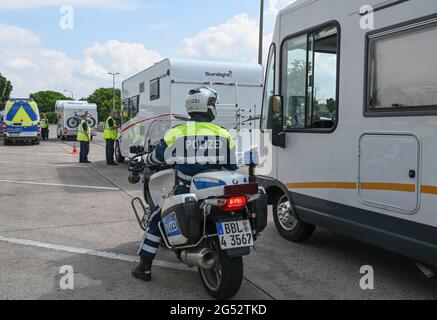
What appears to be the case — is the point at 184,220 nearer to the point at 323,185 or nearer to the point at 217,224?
the point at 217,224

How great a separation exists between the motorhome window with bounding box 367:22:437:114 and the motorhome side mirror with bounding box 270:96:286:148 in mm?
1393

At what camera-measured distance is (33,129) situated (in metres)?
25.8

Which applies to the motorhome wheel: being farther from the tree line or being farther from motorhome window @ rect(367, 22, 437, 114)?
the tree line

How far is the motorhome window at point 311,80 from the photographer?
16.3 feet

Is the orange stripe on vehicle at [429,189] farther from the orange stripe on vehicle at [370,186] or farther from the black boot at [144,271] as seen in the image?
the black boot at [144,271]

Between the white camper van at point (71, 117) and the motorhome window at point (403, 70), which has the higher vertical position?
the white camper van at point (71, 117)

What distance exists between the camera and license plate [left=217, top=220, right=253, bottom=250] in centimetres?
382

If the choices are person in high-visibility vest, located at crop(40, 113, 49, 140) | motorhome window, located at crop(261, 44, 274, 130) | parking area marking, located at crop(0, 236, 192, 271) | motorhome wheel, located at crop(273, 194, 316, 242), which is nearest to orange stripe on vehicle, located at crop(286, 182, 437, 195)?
motorhome wheel, located at crop(273, 194, 316, 242)

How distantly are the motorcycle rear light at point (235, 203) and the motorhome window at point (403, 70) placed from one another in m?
1.51

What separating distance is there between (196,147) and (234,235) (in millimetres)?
897

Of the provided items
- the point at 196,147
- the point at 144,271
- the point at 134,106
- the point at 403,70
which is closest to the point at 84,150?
the point at 134,106

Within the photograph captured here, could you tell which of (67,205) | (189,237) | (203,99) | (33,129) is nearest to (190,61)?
(67,205)

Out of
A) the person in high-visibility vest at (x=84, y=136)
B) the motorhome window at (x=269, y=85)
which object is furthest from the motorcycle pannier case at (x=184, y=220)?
the person in high-visibility vest at (x=84, y=136)
